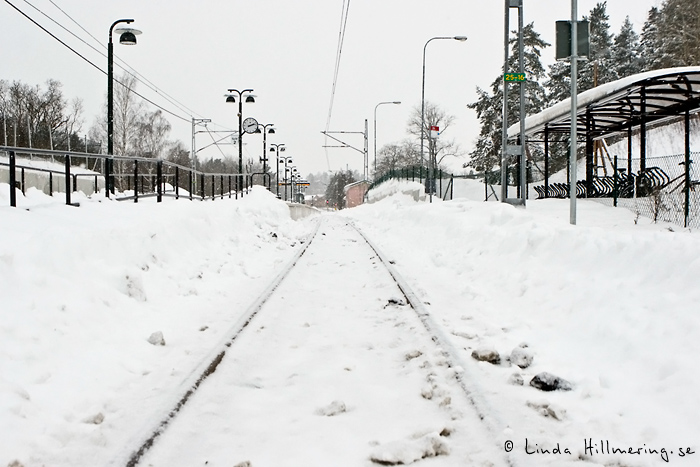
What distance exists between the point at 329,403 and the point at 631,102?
719 inches

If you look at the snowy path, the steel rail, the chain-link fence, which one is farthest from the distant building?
the snowy path

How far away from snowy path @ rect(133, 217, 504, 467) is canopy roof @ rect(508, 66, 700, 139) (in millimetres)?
11888

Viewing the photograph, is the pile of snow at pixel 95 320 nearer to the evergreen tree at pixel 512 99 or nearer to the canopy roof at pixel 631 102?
the canopy roof at pixel 631 102

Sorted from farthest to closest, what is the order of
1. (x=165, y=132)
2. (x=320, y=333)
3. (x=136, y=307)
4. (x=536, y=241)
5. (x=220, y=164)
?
Answer: (x=220, y=164) < (x=165, y=132) < (x=536, y=241) < (x=136, y=307) < (x=320, y=333)

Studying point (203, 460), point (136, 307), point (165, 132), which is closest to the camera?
point (203, 460)

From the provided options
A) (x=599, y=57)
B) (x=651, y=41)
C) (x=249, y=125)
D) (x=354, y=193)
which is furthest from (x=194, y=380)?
(x=354, y=193)

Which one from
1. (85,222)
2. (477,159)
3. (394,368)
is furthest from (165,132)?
(394,368)

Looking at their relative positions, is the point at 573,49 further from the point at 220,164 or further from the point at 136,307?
the point at 220,164

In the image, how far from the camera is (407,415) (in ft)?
12.3

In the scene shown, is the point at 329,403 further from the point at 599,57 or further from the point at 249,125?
the point at 599,57

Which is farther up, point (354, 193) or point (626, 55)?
point (626, 55)

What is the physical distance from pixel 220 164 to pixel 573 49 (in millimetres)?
156084

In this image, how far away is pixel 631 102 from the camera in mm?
18391

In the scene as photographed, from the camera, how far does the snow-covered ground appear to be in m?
3.48
